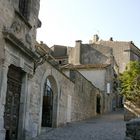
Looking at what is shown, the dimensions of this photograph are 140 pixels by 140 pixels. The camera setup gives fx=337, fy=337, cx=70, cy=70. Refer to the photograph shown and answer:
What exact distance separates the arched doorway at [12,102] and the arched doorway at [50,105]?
5085 mm

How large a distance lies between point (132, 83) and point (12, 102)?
44.1 feet

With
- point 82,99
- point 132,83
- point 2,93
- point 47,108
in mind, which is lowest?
point 47,108

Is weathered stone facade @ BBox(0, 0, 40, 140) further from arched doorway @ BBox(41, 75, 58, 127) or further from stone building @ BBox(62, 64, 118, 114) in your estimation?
stone building @ BBox(62, 64, 118, 114)

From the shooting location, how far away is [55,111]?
630 inches

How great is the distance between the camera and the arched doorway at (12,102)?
10.0 m

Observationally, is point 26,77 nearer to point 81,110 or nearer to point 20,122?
point 20,122

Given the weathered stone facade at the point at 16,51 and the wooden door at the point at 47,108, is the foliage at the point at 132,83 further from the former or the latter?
the weathered stone facade at the point at 16,51

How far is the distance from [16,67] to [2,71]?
1.30 m

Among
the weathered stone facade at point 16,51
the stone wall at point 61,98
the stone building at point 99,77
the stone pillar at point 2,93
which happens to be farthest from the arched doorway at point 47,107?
the stone building at point 99,77

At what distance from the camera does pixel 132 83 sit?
22406mm

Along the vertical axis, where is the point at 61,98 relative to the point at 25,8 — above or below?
below

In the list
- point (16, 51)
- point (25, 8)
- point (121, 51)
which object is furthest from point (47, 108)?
point (121, 51)

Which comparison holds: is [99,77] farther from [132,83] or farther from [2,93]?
[2,93]

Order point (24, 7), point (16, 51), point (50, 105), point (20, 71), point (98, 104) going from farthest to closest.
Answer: point (98, 104), point (50, 105), point (24, 7), point (20, 71), point (16, 51)
